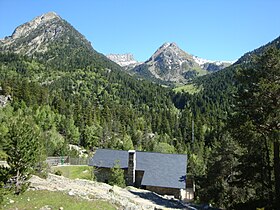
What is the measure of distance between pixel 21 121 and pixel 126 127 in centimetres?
9777

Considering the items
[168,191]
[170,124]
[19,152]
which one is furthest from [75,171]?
[170,124]

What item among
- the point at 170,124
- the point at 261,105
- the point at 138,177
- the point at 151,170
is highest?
the point at 170,124

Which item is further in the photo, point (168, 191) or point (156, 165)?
point (156, 165)

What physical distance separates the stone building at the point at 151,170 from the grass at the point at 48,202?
2201 cm

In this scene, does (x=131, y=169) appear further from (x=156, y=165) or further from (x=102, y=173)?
(x=102, y=173)

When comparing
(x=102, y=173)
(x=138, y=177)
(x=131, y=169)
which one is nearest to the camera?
(x=131, y=169)

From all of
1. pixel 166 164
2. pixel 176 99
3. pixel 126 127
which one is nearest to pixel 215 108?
pixel 176 99

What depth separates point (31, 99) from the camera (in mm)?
98938

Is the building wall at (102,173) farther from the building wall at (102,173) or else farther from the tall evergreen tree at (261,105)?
the tall evergreen tree at (261,105)

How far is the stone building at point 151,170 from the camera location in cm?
3788

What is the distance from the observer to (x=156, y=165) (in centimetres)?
4141

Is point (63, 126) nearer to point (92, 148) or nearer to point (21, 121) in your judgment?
point (92, 148)

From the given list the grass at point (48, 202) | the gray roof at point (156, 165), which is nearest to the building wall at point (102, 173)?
the gray roof at point (156, 165)

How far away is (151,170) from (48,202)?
25937mm
